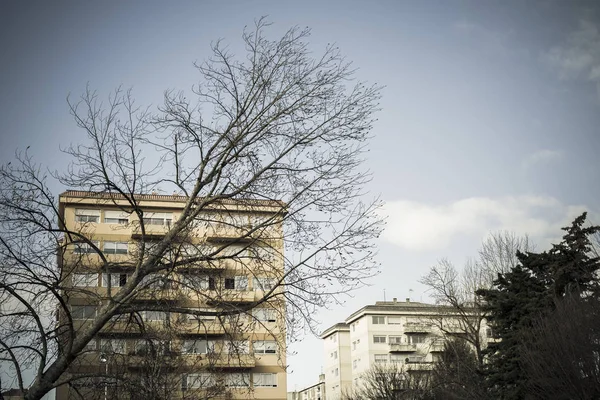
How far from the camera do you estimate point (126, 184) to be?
10.3m

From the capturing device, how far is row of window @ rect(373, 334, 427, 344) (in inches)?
3182

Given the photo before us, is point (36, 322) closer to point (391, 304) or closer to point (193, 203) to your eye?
point (193, 203)

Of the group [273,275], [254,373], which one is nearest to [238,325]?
[273,275]

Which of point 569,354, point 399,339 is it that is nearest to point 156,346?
point 569,354

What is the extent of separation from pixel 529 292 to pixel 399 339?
5271 cm

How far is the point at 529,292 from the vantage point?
3069 centimetres

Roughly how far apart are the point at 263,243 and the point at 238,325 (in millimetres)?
1453

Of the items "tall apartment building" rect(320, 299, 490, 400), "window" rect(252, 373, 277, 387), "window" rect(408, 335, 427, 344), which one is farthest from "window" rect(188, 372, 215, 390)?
"window" rect(408, 335, 427, 344)

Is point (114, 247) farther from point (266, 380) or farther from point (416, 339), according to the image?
point (416, 339)

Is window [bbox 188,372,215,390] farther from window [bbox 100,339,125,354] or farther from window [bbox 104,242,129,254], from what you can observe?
window [bbox 104,242,129,254]

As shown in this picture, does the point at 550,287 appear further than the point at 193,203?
Yes

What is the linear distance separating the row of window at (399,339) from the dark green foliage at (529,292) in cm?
4878

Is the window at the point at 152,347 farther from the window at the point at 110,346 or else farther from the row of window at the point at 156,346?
the window at the point at 110,346

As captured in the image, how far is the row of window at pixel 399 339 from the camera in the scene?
80.8 metres
